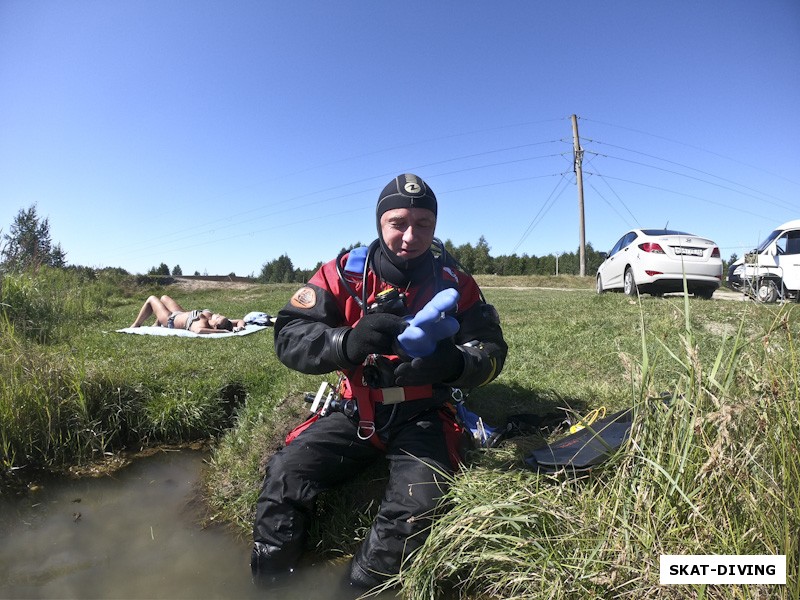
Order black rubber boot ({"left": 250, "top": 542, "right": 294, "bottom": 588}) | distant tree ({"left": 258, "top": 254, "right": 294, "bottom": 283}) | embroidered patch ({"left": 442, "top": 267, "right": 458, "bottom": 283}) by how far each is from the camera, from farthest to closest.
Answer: distant tree ({"left": 258, "top": 254, "right": 294, "bottom": 283})
embroidered patch ({"left": 442, "top": 267, "right": 458, "bottom": 283})
black rubber boot ({"left": 250, "top": 542, "right": 294, "bottom": 588})

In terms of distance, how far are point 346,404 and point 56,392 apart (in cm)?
239

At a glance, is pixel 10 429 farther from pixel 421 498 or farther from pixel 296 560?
pixel 421 498

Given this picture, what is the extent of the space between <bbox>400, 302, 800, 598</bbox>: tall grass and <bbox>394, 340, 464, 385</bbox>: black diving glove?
0.56m

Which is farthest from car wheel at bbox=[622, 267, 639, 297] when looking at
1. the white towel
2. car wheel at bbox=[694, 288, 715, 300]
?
the white towel

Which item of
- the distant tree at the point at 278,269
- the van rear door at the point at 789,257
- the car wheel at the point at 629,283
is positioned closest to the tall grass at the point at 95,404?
the car wheel at the point at 629,283

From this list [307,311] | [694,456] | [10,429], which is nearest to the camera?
[694,456]

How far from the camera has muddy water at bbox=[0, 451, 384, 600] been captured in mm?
2129

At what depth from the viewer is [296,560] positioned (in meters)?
2.24

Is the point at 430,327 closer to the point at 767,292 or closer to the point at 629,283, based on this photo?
the point at 767,292

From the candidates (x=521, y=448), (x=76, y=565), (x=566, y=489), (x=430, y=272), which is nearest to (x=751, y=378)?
(x=566, y=489)

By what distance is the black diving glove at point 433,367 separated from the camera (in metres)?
2.11

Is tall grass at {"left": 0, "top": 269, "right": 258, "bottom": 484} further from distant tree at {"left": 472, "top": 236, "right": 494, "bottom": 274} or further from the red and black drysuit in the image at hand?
distant tree at {"left": 472, "top": 236, "right": 494, "bottom": 274}

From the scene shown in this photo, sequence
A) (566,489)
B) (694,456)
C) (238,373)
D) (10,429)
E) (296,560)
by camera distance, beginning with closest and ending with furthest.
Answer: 1. (694,456)
2. (566,489)
3. (296,560)
4. (10,429)
5. (238,373)

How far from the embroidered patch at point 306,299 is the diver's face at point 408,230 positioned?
1.61ft
